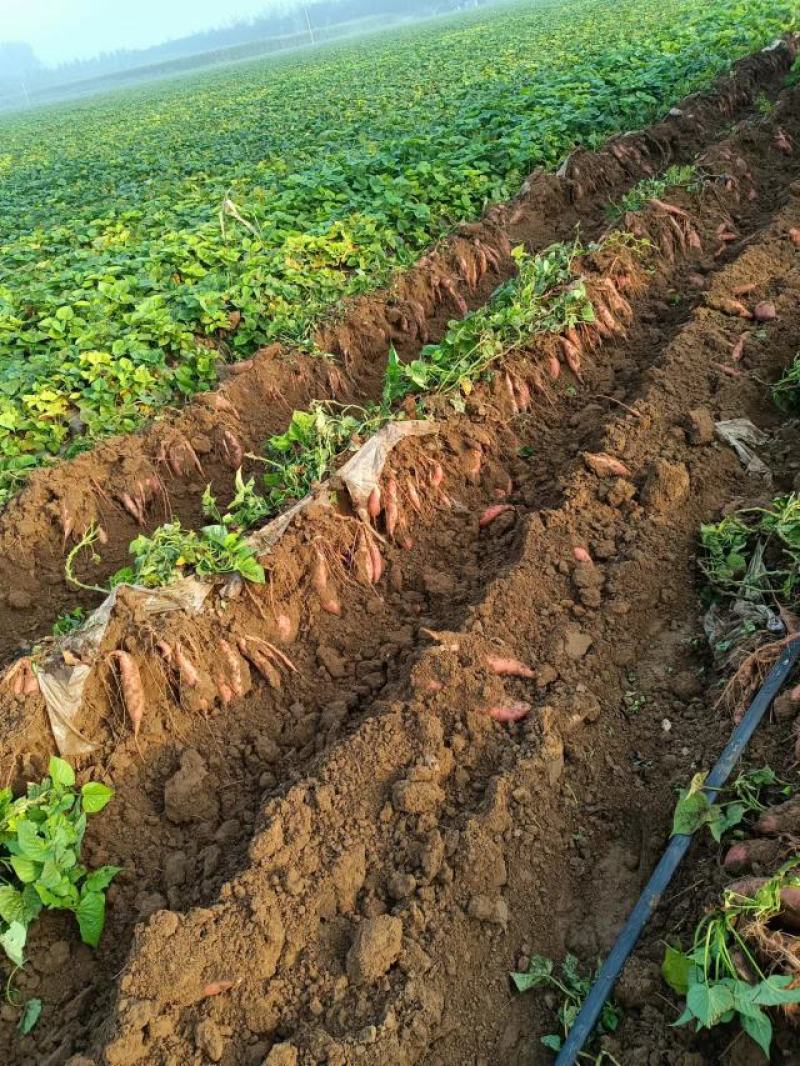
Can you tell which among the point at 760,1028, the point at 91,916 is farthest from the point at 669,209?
the point at 91,916

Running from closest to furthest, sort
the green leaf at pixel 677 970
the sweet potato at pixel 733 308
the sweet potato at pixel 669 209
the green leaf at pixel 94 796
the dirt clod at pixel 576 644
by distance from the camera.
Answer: the green leaf at pixel 677 970
the green leaf at pixel 94 796
the dirt clod at pixel 576 644
the sweet potato at pixel 733 308
the sweet potato at pixel 669 209

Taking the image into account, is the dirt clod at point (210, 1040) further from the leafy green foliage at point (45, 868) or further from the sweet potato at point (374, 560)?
the sweet potato at point (374, 560)

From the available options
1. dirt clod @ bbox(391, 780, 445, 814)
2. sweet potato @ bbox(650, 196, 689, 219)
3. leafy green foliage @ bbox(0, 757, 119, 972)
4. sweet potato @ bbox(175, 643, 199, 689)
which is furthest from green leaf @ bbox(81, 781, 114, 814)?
sweet potato @ bbox(650, 196, 689, 219)

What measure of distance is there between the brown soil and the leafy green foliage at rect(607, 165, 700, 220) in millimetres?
2256

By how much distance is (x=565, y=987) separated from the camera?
8.30 ft

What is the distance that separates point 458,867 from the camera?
110 inches

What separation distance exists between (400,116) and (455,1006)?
51.2 ft

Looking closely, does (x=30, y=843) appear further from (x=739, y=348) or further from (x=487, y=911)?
(x=739, y=348)

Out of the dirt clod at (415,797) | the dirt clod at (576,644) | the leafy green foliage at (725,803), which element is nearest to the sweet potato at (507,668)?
the dirt clod at (576,644)

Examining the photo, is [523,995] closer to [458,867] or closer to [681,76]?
[458,867]

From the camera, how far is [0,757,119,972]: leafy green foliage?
2855 mm

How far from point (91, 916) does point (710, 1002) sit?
2.26 meters

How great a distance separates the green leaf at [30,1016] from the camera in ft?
8.76

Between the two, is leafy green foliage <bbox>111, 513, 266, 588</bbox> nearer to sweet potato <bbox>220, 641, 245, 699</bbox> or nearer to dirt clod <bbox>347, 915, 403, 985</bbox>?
sweet potato <bbox>220, 641, 245, 699</bbox>
